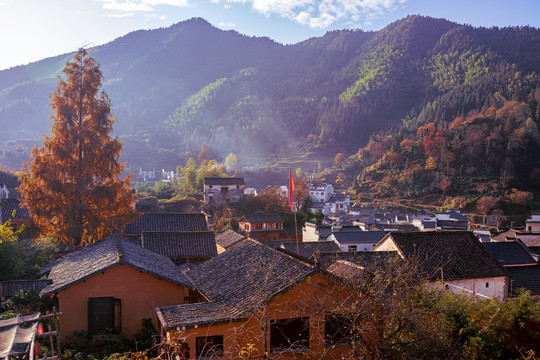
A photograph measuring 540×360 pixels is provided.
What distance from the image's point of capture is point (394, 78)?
586 ft

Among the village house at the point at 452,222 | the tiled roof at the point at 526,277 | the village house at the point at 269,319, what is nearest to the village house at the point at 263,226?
the village house at the point at 452,222

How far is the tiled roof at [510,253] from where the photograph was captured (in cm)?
2034

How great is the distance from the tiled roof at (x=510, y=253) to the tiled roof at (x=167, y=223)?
16645 millimetres

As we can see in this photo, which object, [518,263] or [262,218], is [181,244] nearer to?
[518,263]

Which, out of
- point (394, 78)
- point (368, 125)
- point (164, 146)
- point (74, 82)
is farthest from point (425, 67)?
point (74, 82)

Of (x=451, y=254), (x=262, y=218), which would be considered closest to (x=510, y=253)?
(x=451, y=254)

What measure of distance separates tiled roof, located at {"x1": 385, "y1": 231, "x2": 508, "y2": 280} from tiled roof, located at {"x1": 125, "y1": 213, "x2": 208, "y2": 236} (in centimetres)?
1206

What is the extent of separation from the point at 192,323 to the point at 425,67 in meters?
197

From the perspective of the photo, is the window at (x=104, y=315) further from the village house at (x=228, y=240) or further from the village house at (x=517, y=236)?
the village house at (x=517, y=236)

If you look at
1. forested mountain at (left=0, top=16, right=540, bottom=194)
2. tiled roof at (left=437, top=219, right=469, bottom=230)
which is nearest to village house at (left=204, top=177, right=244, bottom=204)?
tiled roof at (left=437, top=219, right=469, bottom=230)

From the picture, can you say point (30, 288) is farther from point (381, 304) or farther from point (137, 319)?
point (381, 304)

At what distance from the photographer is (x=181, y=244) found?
19.5 meters

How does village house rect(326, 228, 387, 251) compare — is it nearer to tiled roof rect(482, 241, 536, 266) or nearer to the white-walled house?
tiled roof rect(482, 241, 536, 266)

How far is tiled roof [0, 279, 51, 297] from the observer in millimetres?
13656
